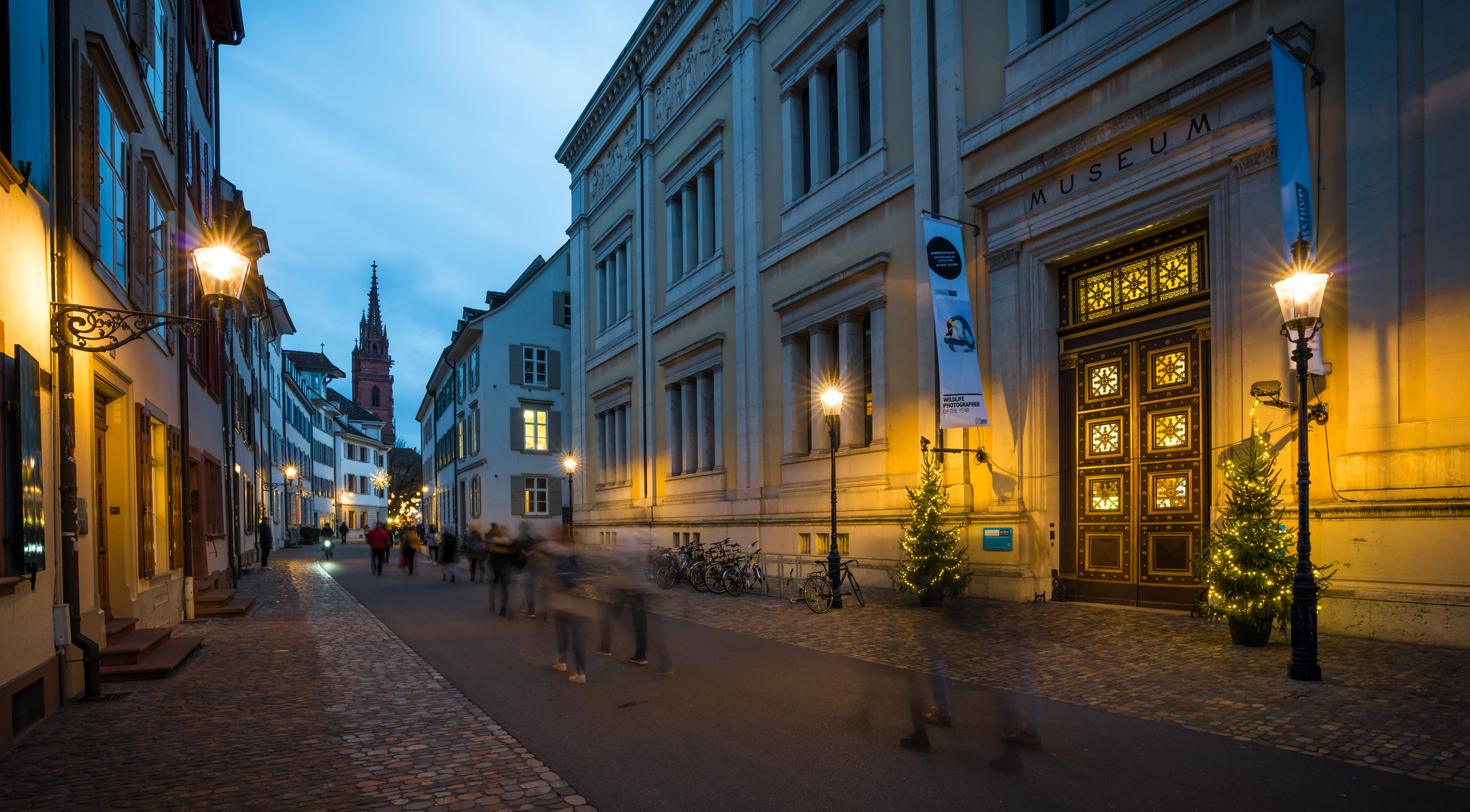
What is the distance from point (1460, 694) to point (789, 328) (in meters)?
A: 15.9

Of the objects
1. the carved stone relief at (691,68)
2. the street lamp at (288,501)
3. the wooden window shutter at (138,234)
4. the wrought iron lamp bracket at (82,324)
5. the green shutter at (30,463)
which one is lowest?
the street lamp at (288,501)

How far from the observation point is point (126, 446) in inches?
436

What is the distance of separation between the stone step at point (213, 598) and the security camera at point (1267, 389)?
1664cm

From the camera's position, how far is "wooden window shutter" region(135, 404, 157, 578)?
11.7 meters

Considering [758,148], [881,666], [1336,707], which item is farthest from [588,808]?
[758,148]

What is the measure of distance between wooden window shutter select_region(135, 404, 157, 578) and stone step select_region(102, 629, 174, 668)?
62.4 inches

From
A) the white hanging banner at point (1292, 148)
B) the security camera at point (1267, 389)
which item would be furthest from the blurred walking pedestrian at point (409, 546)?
the white hanging banner at point (1292, 148)

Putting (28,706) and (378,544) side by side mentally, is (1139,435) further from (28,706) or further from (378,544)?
(378,544)

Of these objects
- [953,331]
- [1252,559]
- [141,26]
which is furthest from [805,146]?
[1252,559]

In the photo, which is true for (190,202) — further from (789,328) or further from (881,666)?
(881,666)

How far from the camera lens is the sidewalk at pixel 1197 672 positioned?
20.5ft

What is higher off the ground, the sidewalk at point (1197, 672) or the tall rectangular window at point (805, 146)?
the tall rectangular window at point (805, 146)

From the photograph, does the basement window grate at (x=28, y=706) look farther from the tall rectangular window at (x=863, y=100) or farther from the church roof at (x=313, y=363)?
the church roof at (x=313, y=363)

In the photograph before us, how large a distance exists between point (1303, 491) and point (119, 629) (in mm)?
12221
